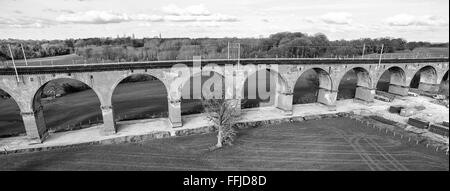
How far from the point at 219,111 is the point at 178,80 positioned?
313 inches

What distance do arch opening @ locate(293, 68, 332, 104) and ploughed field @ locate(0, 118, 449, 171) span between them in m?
12.5

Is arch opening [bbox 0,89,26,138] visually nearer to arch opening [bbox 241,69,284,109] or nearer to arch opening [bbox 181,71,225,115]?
arch opening [bbox 181,71,225,115]

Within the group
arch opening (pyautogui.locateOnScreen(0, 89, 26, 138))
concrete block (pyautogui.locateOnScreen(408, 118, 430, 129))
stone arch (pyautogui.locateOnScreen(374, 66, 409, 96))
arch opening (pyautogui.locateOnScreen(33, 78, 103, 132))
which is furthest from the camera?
stone arch (pyautogui.locateOnScreen(374, 66, 409, 96))

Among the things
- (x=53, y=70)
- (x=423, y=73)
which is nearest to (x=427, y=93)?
(x=423, y=73)

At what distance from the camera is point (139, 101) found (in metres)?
50.7

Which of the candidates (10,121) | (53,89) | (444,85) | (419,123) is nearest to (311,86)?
(444,85)

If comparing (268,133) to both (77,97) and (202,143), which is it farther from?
(77,97)

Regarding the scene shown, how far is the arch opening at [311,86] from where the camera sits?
43.0 m

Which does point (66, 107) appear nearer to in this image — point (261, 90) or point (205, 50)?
point (261, 90)

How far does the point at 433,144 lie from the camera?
1145 inches

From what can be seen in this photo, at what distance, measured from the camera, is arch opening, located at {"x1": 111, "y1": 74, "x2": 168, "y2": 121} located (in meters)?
42.8

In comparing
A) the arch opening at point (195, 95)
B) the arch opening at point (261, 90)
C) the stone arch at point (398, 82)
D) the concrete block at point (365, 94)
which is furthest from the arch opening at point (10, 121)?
the stone arch at point (398, 82)

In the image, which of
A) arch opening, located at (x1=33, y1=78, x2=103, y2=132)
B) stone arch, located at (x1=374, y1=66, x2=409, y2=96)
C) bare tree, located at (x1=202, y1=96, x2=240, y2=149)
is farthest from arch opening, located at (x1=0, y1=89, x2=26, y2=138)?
stone arch, located at (x1=374, y1=66, x2=409, y2=96)

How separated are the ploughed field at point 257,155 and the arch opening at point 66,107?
7.22 metres
